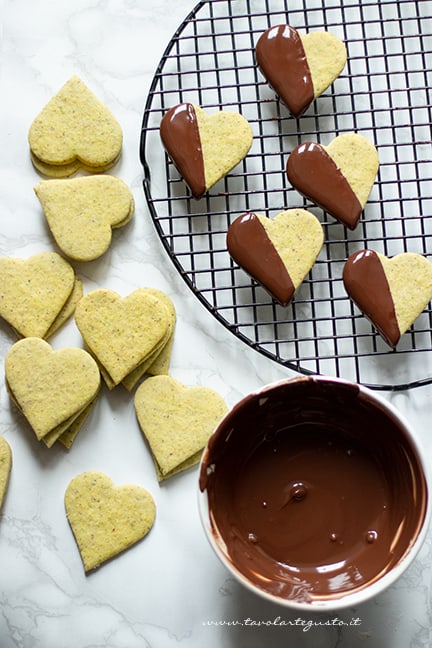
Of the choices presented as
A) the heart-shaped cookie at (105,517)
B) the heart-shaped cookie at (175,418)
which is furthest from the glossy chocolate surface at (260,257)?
the heart-shaped cookie at (105,517)

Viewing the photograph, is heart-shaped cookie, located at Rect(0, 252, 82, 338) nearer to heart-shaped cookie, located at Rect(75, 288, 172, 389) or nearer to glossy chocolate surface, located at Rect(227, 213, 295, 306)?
heart-shaped cookie, located at Rect(75, 288, 172, 389)

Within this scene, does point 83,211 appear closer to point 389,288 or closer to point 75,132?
point 75,132

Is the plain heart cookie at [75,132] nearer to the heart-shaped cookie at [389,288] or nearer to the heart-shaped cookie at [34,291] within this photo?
the heart-shaped cookie at [34,291]

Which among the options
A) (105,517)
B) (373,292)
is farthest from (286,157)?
(105,517)

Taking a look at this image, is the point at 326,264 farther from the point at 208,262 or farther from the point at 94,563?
the point at 94,563

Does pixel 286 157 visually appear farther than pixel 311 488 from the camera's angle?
Yes

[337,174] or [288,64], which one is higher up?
[288,64]
